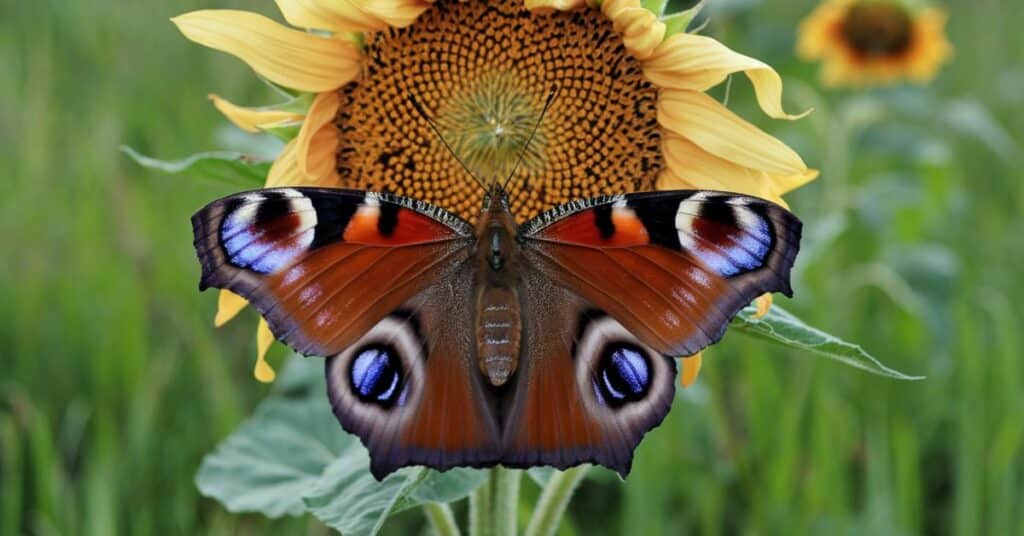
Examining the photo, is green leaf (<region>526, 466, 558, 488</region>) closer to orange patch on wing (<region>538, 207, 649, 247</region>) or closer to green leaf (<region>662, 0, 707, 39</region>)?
orange patch on wing (<region>538, 207, 649, 247</region>)

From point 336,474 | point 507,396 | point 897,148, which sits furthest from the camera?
point 897,148

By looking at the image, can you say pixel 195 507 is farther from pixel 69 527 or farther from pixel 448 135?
pixel 448 135

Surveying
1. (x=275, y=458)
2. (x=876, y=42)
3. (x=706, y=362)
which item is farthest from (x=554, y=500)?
(x=876, y=42)

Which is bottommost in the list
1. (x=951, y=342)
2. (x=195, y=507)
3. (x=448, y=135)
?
(x=195, y=507)

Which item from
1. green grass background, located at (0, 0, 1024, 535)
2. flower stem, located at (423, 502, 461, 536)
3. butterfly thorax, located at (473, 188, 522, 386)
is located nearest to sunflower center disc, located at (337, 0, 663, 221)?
butterfly thorax, located at (473, 188, 522, 386)

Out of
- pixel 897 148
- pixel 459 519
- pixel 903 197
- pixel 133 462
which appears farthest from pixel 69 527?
pixel 897 148
